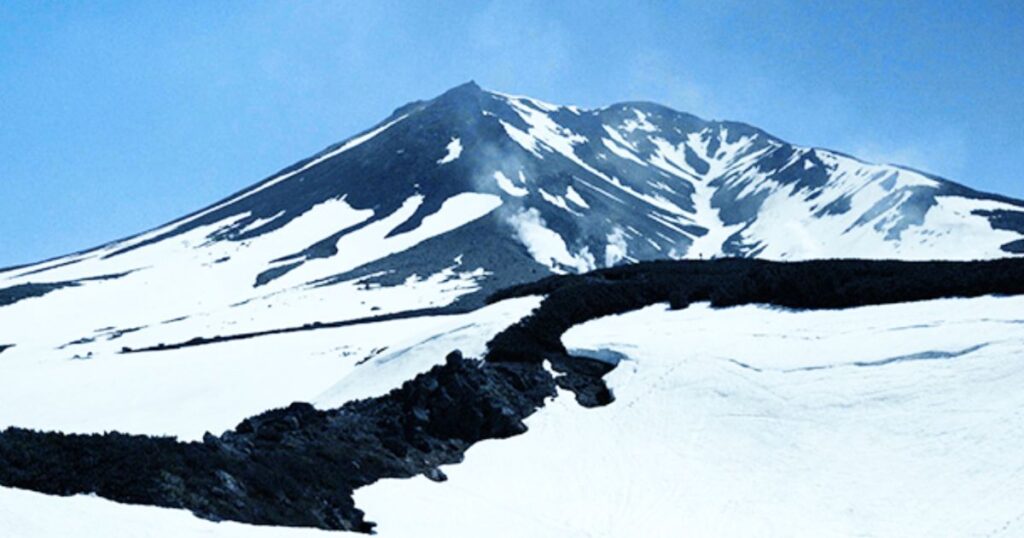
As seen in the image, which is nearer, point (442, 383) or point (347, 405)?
point (442, 383)

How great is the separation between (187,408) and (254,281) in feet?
212

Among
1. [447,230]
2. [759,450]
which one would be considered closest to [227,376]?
[759,450]

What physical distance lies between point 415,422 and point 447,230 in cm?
8973

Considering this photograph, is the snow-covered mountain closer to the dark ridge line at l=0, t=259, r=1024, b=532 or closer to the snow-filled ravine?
the snow-filled ravine

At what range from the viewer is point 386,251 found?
110062mm

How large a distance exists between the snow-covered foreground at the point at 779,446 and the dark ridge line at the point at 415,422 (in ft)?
3.29

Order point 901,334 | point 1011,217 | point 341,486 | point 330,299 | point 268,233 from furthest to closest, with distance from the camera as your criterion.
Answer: point 268,233
point 1011,217
point 330,299
point 901,334
point 341,486

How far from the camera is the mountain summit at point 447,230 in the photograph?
9075 centimetres

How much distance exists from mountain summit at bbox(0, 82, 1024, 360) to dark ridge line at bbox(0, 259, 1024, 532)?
3568 cm

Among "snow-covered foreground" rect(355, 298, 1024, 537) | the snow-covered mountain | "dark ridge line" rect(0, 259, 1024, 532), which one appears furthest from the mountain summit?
"snow-covered foreground" rect(355, 298, 1024, 537)

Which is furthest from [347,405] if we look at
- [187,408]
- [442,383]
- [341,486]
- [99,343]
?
[99,343]

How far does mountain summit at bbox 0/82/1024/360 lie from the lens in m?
90.8

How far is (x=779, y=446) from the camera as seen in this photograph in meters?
22.5

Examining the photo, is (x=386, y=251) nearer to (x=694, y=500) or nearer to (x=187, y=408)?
(x=187, y=408)
